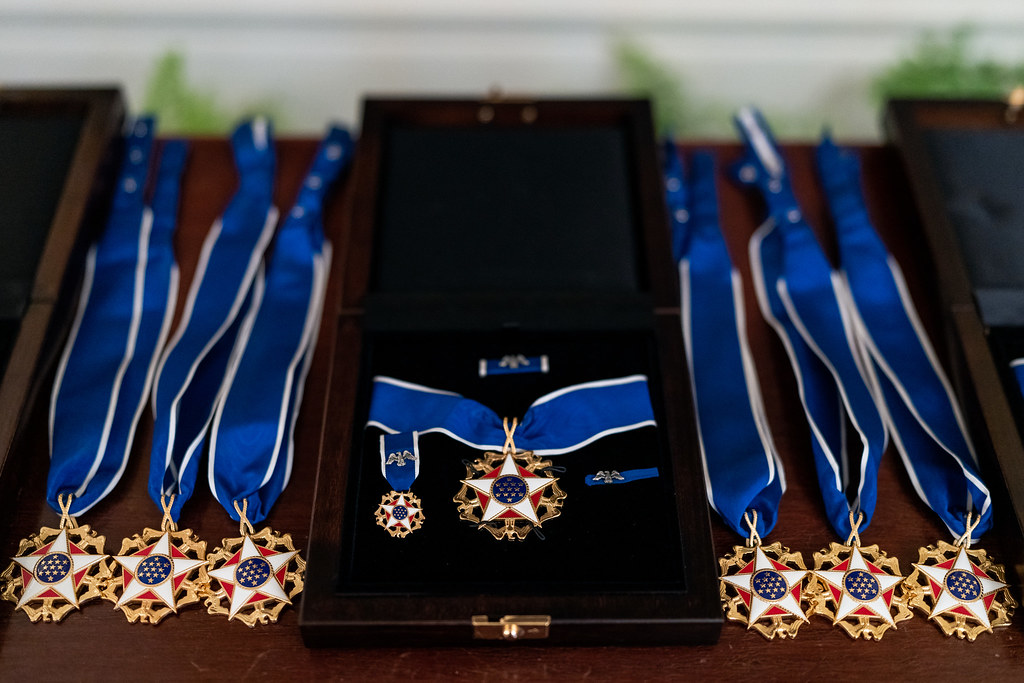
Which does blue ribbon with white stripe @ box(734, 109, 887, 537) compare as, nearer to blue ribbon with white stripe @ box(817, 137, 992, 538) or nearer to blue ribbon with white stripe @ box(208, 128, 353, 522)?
blue ribbon with white stripe @ box(817, 137, 992, 538)

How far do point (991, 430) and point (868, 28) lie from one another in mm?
1227

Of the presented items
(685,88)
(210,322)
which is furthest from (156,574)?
(685,88)

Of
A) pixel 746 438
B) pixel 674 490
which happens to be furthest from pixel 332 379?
pixel 746 438

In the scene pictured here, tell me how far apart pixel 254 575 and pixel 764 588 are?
0.69m

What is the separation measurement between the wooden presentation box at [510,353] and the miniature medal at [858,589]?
0.19 metres

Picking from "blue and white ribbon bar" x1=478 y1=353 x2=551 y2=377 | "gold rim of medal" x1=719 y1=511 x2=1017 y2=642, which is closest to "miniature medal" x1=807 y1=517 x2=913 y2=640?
"gold rim of medal" x1=719 y1=511 x2=1017 y2=642

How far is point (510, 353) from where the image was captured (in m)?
1.41

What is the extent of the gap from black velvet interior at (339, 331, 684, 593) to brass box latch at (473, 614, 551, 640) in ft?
0.12

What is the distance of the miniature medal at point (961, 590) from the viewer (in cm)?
121

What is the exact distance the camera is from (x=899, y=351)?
149cm

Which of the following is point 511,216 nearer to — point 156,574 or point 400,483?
point 400,483

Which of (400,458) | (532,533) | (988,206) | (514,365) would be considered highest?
(988,206)

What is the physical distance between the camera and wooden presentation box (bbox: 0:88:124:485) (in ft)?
4.52

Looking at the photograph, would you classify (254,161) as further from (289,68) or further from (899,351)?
(899,351)
